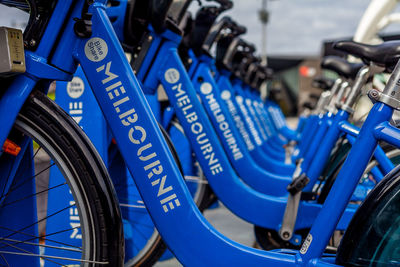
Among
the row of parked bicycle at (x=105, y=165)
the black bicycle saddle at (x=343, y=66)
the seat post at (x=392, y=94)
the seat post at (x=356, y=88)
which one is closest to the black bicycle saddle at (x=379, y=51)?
the row of parked bicycle at (x=105, y=165)

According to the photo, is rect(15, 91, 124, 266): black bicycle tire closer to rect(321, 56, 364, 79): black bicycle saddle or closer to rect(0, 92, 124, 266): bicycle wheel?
rect(0, 92, 124, 266): bicycle wheel

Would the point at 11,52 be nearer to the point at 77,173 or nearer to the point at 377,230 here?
the point at 77,173

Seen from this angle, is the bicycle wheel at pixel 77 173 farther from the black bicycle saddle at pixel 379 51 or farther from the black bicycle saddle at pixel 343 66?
the black bicycle saddle at pixel 343 66

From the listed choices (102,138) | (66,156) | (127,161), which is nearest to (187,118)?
(102,138)

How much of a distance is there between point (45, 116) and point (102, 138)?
657 mm

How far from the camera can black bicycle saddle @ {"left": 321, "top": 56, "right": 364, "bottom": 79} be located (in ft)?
8.41

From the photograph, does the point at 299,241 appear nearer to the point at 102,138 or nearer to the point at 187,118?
the point at 187,118

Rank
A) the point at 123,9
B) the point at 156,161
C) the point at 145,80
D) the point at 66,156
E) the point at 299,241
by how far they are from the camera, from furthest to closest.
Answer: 1. the point at 145,80
2. the point at 299,241
3. the point at 123,9
4. the point at 156,161
5. the point at 66,156

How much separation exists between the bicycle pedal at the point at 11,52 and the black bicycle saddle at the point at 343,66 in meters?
1.92

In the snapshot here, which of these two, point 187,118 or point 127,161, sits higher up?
point 127,161

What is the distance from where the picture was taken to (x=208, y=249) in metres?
1.29

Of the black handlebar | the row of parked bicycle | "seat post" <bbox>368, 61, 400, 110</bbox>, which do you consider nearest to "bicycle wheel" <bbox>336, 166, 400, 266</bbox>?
the row of parked bicycle

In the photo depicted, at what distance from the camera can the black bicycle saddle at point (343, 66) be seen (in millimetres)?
2564

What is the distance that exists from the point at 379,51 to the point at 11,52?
3.84ft
